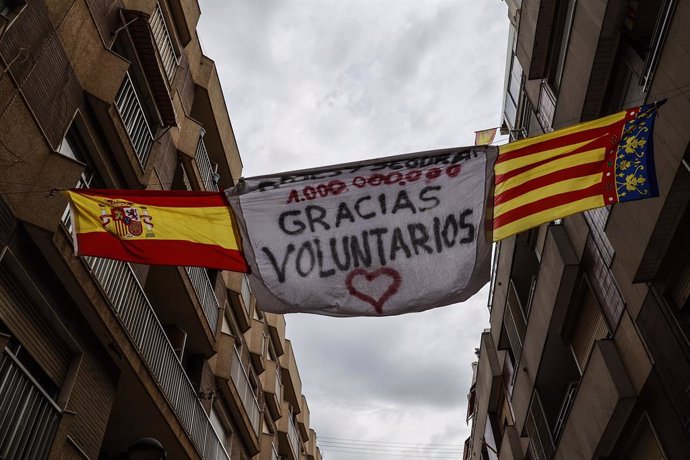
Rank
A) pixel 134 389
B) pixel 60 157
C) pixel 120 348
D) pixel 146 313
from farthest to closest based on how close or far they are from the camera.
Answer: pixel 146 313 → pixel 134 389 → pixel 120 348 → pixel 60 157

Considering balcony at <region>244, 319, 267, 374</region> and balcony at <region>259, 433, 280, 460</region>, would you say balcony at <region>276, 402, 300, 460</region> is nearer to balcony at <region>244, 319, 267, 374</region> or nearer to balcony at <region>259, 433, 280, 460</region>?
balcony at <region>259, 433, 280, 460</region>

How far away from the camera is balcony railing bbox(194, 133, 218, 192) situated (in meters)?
15.6

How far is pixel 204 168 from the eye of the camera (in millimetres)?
16094

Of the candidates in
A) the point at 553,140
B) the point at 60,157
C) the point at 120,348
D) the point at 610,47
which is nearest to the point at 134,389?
the point at 120,348

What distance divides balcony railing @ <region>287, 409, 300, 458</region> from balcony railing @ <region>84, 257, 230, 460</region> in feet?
42.6

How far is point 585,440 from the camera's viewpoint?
11.0m

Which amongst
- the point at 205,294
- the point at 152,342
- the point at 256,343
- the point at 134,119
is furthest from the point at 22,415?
the point at 256,343

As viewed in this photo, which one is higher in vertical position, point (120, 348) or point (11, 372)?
point (120, 348)

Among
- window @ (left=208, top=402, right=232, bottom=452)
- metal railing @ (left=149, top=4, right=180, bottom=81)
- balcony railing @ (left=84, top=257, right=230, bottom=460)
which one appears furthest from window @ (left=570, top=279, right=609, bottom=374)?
metal railing @ (left=149, top=4, right=180, bottom=81)

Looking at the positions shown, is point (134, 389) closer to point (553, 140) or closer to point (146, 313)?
point (146, 313)

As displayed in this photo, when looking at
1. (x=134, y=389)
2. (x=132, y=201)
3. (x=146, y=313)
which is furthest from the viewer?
(x=146, y=313)

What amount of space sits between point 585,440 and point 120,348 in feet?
27.4

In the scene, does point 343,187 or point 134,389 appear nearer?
point 343,187

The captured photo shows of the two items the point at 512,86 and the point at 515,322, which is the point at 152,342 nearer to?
the point at 515,322
